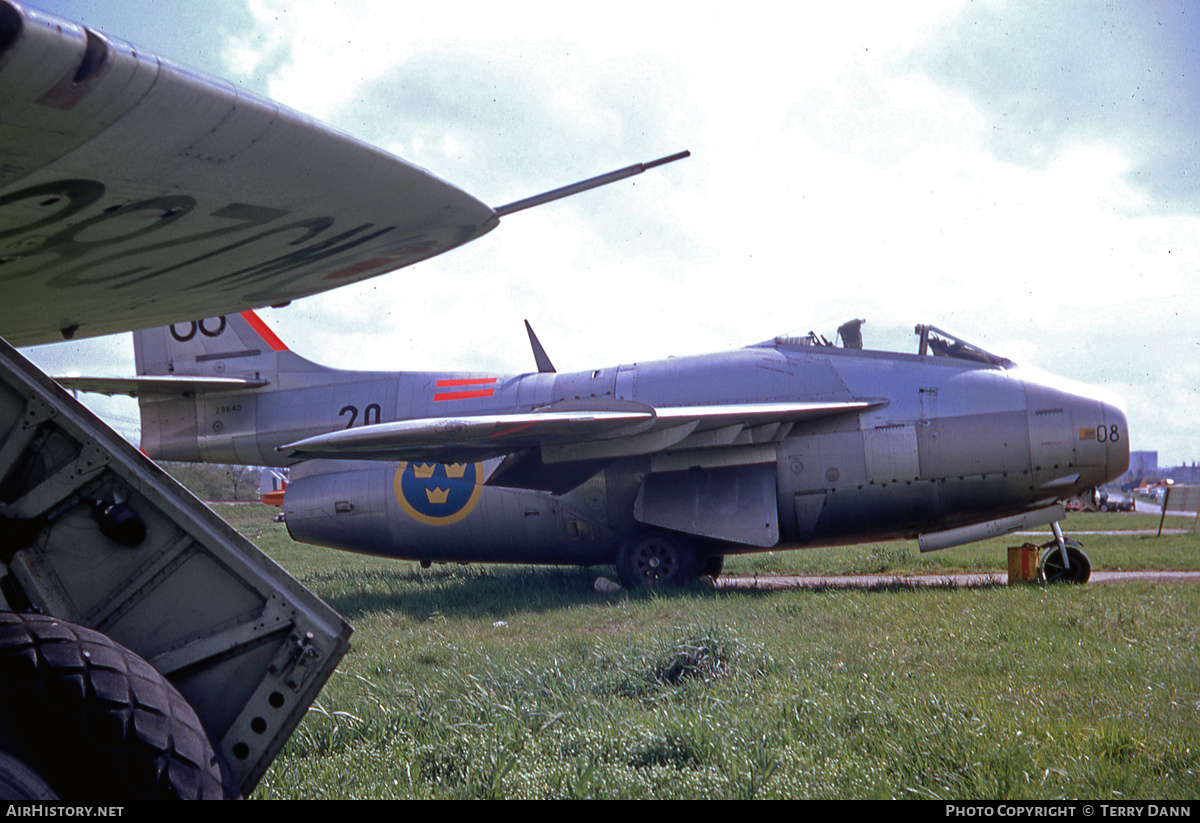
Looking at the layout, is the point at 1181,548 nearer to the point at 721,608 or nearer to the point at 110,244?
the point at 721,608

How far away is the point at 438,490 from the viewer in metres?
11.8

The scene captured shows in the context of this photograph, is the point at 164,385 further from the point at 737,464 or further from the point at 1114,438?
the point at 1114,438

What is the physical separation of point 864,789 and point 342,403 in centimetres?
1079

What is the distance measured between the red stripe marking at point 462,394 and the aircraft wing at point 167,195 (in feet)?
29.4

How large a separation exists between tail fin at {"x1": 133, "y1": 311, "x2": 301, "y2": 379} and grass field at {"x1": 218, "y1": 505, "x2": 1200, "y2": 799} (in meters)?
6.61

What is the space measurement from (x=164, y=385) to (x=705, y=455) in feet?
28.7

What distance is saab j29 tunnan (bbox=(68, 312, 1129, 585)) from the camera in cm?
986

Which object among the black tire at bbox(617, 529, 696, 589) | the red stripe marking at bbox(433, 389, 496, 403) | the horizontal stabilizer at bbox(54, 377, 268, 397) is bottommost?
the black tire at bbox(617, 529, 696, 589)

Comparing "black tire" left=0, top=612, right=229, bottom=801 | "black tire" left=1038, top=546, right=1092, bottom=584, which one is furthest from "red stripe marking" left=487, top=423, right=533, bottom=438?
"black tire" left=1038, top=546, right=1092, bottom=584

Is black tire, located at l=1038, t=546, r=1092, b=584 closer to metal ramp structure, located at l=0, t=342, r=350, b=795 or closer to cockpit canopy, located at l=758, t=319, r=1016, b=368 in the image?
cockpit canopy, located at l=758, t=319, r=1016, b=368

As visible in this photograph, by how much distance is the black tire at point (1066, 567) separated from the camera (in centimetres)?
1012

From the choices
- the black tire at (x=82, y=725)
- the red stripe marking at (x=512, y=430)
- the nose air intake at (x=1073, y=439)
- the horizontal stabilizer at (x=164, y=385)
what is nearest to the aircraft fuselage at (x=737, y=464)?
the nose air intake at (x=1073, y=439)

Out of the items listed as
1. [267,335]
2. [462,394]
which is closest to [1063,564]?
[462,394]
